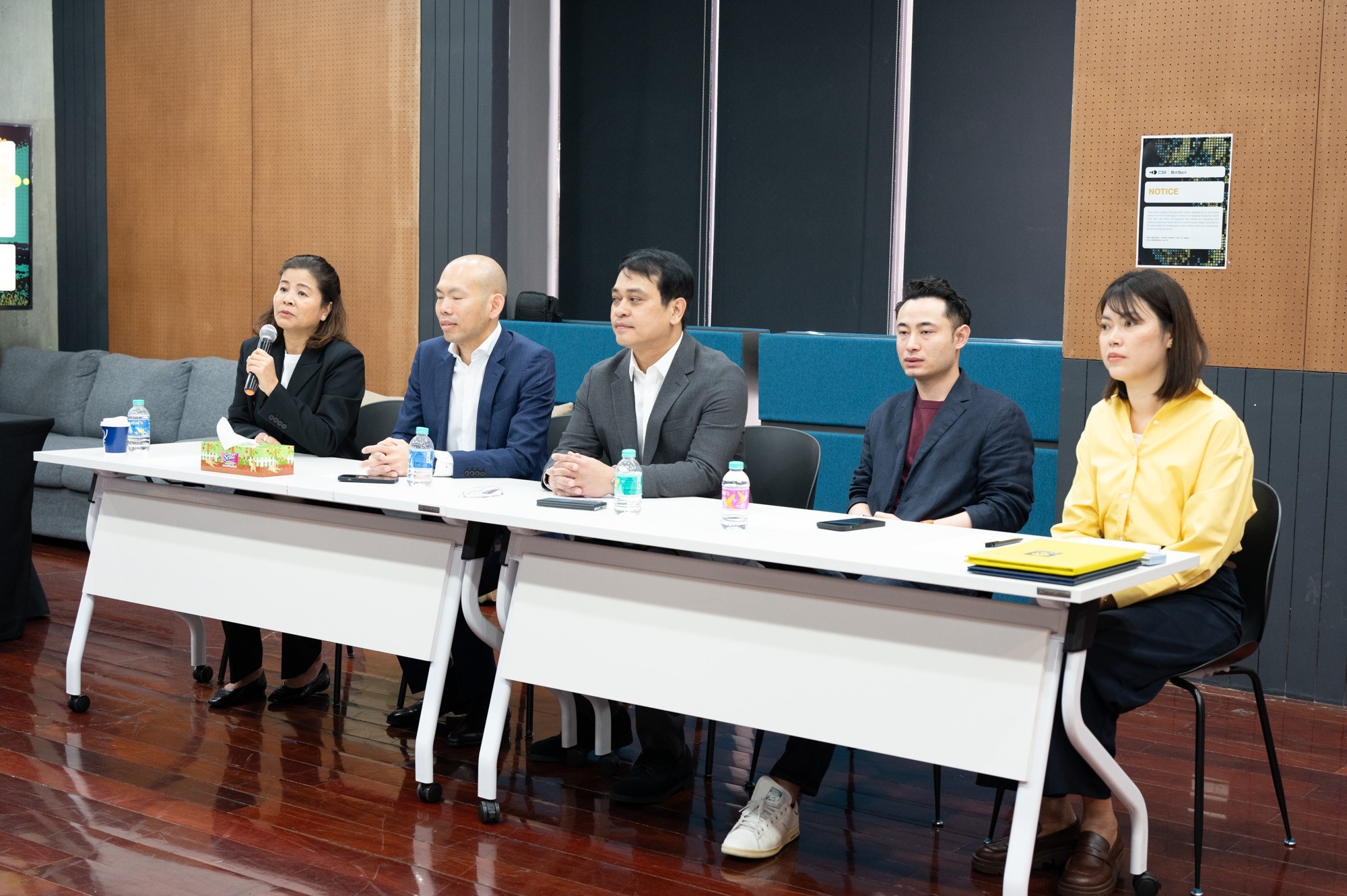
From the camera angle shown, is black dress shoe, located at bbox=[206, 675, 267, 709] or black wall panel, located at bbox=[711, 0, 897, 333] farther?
black wall panel, located at bbox=[711, 0, 897, 333]

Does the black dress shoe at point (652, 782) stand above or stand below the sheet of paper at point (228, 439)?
below

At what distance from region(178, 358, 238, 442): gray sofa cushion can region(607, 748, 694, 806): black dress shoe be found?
144 inches

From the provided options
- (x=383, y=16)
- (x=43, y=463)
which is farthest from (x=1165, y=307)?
(x=43, y=463)

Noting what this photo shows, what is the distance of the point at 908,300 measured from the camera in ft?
11.2

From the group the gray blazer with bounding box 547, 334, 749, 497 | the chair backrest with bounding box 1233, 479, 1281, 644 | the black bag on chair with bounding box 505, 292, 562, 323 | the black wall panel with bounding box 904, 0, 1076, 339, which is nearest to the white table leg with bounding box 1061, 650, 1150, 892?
the chair backrest with bounding box 1233, 479, 1281, 644

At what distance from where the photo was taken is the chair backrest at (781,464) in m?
3.49

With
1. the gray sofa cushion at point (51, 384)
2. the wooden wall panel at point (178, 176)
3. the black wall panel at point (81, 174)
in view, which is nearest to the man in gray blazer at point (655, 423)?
the wooden wall panel at point (178, 176)

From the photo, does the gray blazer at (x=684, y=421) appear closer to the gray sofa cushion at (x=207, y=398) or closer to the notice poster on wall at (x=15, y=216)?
the gray sofa cushion at (x=207, y=398)

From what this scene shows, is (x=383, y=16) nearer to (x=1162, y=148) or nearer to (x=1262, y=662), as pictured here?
(x=1162, y=148)

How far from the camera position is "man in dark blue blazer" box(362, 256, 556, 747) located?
12.6ft

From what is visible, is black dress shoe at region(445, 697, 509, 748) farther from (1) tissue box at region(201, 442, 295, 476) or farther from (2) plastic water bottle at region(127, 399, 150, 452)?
(2) plastic water bottle at region(127, 399, 150, 452)

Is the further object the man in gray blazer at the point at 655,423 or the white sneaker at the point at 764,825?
the man in gray blazer at the point at 655,423

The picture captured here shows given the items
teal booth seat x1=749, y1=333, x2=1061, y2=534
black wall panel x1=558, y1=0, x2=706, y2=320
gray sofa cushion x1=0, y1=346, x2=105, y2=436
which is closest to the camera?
teal booth seat x1=749, y1=333, x2=1061, y2=534

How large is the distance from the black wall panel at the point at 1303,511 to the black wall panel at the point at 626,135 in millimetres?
3570
